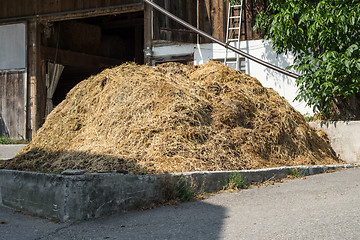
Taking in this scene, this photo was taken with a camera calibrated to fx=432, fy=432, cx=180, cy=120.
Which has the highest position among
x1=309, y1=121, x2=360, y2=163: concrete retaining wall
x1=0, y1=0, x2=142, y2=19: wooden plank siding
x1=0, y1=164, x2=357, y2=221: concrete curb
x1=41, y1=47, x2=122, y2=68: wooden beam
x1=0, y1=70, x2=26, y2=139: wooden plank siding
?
x1=0, y1=0, x2=142, y2=19: wooden plank siding

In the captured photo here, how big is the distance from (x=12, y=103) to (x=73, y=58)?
9.62 feet

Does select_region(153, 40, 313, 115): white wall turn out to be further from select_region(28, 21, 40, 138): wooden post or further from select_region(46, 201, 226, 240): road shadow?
select_region(46, 201, 226, 240): road shadow

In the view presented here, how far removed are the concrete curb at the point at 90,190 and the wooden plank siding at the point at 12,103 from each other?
8.85 metres

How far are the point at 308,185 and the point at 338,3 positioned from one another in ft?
12.7

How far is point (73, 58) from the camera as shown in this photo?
15422 mm

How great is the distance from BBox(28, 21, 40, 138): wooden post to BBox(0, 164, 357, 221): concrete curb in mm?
8526

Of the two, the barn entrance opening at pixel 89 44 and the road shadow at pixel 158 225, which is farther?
the barn entrance opening at pixel 89 44

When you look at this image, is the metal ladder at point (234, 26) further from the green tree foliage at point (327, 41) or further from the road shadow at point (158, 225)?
the road shadow at point (158, 225)

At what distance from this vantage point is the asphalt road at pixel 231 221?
3539 mm

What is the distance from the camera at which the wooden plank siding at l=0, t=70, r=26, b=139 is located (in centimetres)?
1336

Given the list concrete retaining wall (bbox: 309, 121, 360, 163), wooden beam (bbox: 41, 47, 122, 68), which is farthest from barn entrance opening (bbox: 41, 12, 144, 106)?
concrete retaining wall (bbox: 309, 121, 360, 163)

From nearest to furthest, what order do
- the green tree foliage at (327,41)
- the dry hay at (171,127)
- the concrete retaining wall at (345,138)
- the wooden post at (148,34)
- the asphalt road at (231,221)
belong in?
the asphalt road at (231,221) < the dry hay at (171,127) < the green tree foliage at (327,41) < the concrete retaining wall at (345,138) < the wooden post at (148,34)

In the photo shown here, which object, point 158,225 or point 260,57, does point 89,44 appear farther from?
point 158,225

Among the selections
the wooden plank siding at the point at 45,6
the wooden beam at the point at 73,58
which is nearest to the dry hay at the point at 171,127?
the wooden plank siding at the point at 45,6
